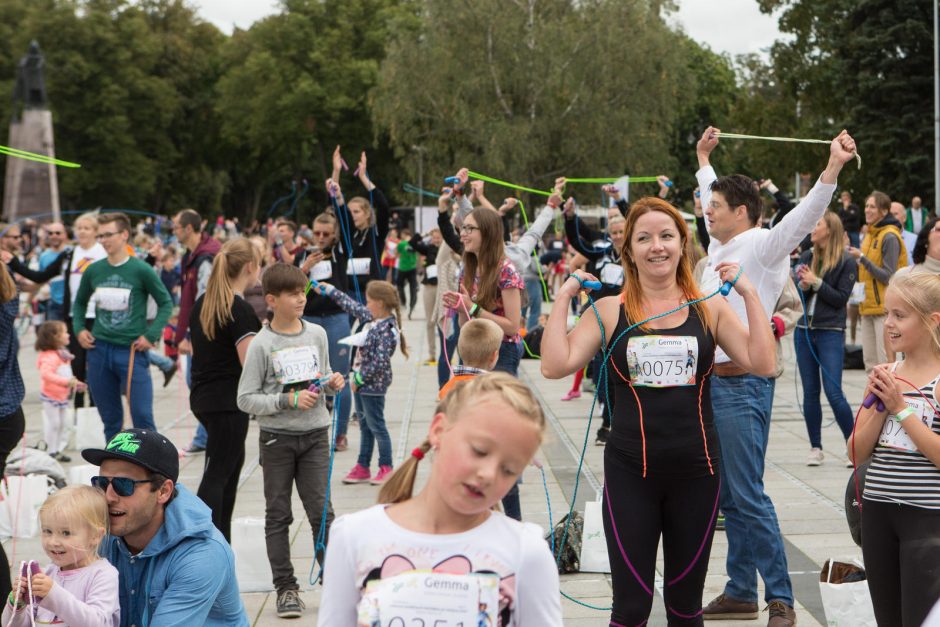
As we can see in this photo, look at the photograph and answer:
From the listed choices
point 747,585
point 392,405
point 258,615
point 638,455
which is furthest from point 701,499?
point 392,405

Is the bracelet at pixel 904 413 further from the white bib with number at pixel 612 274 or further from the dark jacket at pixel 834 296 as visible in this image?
the white bib with number at pixel 612 274

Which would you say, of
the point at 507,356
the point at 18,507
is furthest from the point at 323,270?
the point at 18,507

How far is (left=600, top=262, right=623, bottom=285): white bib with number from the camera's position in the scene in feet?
31.5

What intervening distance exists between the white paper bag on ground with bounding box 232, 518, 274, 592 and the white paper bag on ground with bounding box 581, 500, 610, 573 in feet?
5.29

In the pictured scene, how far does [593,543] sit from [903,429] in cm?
265

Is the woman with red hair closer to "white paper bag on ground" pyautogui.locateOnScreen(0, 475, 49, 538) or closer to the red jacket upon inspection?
"white paper bag on ground" pyautogui.locateOnScreen(0, 475, 49, 538)

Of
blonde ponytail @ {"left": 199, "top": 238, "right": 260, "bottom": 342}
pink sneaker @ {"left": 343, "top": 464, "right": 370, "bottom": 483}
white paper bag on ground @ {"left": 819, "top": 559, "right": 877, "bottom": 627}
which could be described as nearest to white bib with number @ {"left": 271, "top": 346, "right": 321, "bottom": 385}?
blonde ponytail @ {"left": 199, "top": 238, "right": 260, "bottom": 342}

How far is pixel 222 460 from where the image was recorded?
6348 mm

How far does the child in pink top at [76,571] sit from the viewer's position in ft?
11.8

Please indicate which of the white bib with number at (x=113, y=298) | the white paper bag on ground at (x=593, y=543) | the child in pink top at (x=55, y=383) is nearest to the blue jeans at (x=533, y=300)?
the child in pink top at (x=55, y=383)

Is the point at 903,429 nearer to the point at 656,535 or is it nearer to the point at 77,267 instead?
the point at 656,535

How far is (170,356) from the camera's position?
43.8 feet

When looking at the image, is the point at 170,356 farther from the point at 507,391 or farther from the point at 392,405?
the point at 507,391

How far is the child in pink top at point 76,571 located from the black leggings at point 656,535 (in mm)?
1663
